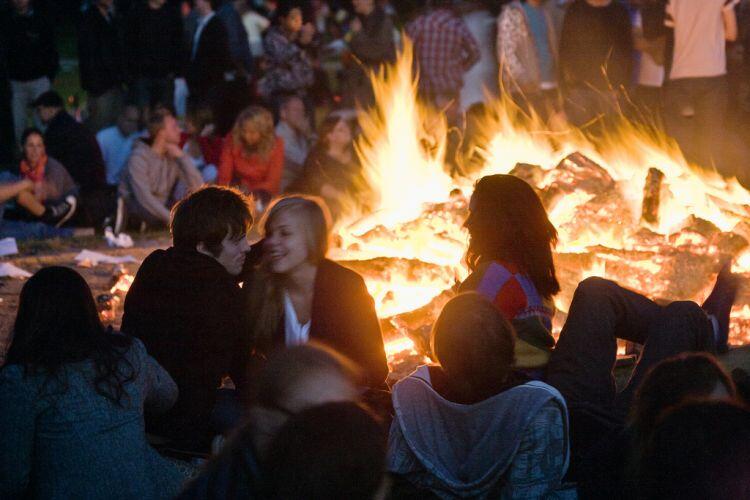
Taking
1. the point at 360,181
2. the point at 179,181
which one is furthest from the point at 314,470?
the point at 179,181

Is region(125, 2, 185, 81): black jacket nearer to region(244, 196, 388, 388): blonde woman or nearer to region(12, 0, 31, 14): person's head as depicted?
region(12, 0, 31, 14): person's head

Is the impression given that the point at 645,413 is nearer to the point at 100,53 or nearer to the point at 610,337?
the point at 610,337

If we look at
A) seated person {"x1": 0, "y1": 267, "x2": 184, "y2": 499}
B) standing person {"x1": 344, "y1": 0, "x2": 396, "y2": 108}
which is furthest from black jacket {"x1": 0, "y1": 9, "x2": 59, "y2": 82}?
seated person {"x1": 0, "y1": 267, "x2": 184, "y2": 499}

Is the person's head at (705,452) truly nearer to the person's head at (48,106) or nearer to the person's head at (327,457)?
the person's head at (327,457)

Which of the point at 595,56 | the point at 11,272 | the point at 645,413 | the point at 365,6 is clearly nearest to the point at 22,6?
the point at 365,6

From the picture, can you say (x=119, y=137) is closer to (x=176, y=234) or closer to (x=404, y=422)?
(x=176, y=234)

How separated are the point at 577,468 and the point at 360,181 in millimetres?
6755

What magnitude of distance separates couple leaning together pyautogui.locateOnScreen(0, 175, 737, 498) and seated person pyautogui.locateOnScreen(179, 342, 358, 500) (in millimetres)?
1108

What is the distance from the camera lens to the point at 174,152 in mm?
10945

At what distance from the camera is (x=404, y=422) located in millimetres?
4012

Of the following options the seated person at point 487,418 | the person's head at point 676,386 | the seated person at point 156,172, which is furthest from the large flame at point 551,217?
the person's head at point 676,386

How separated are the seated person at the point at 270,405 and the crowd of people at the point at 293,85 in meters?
7.49

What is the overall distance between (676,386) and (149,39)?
36.1 ft

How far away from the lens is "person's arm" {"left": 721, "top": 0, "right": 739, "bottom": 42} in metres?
10.4
